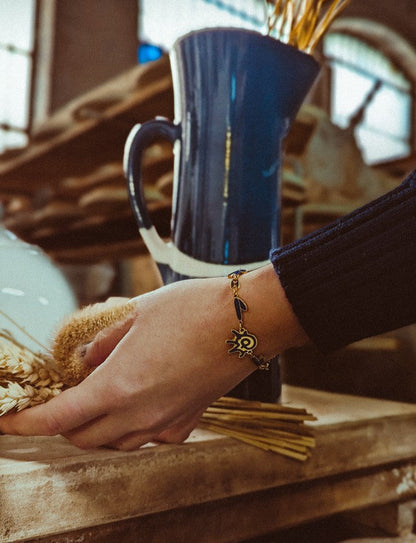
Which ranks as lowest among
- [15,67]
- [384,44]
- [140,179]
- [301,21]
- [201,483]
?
[201,483]

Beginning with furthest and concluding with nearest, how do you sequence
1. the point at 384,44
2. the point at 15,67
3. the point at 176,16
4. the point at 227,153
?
the point at 384,44, the point at 176,16, the point at 15,67, the point at 227,153

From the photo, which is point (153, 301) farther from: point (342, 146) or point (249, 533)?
point (342, 146)

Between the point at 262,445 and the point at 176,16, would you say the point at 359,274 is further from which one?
the point at 176,16

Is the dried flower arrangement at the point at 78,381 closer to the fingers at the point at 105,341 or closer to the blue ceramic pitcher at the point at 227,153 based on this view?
the fingers at the point at 105,341

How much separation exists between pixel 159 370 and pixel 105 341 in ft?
0.17

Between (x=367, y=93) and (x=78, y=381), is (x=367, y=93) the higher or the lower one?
the higher one

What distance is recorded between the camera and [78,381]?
406 millimetres

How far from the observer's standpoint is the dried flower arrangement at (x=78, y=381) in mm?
387

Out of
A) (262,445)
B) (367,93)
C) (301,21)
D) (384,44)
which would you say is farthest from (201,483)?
(384,44)

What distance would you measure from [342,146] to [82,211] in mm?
983

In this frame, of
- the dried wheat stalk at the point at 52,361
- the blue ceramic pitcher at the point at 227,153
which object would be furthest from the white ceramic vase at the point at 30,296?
the blue ceramic pitcher at the point at 227,153

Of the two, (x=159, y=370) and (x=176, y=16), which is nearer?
(x=159, y=370)

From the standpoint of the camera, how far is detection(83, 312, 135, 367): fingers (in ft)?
1.34

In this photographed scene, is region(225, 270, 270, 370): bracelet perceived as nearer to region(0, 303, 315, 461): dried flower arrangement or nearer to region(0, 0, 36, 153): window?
region(0, 303, 315, 461): dried flower arrangement
